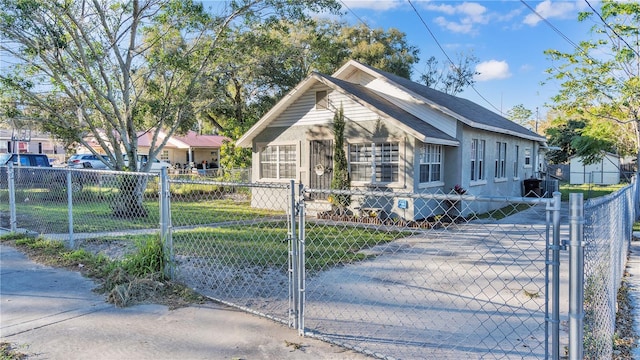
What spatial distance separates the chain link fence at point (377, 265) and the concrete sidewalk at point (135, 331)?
0.28 m

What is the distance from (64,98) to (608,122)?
20619 mm

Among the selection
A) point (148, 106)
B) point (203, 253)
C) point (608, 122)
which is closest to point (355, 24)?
point (608, 122)

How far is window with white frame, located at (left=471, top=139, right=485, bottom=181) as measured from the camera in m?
14.8

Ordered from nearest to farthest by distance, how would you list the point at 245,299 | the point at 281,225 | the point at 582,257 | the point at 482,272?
1. the point at 582,257
2. the point at 245,299
3. the point at 482,272
4. the point at 281,225

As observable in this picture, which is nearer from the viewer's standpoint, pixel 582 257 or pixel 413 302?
pixel 582 257

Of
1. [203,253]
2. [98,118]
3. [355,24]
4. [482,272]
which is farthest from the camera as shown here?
[355,24]

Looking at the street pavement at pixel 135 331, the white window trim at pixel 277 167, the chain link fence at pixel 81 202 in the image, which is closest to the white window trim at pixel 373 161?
the white window trim at pixel 277 167

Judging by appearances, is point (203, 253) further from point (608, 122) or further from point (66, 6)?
point (608, 122)

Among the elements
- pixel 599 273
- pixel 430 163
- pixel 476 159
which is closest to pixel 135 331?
pixel 599 273

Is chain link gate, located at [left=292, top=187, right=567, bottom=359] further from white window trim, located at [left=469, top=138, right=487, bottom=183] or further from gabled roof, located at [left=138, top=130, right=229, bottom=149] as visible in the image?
gabled roof, located at [left=138, top=130, right=229, bottom=149]

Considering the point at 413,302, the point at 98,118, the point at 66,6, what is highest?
the point at 66,6

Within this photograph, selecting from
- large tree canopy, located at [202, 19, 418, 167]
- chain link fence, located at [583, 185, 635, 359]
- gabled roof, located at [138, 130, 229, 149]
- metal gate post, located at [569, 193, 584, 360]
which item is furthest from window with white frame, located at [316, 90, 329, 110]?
gabled roof, located at [138, 130, 229, 149]

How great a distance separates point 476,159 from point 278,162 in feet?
23.5

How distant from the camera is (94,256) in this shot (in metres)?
6.50
